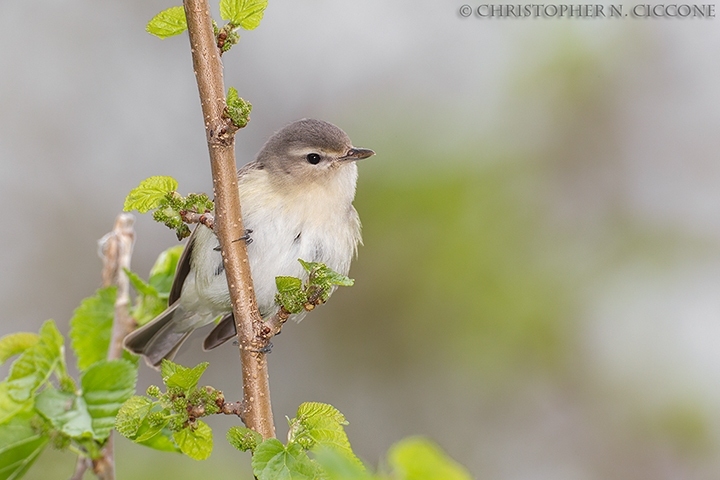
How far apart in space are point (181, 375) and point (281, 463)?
0.44 meters

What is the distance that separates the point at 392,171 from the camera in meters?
5.19

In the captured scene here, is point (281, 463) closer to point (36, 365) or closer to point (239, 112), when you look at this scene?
point (239, 112)

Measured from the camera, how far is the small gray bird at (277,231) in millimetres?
3850

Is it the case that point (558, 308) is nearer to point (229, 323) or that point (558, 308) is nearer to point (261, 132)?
point (229, 323)

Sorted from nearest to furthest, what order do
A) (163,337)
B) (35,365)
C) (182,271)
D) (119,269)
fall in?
(35,365) < (119,269) < (182,271) < (163,337)

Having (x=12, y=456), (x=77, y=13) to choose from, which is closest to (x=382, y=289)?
(x=12, y=456)

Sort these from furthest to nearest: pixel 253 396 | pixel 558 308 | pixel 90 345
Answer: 1. pixel 558 308
2. pixel 90 345
3. pixel 253 396

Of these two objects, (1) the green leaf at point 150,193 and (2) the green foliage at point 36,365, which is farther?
(2) the green foliage at point 36,365

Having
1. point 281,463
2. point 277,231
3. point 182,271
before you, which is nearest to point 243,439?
point 281,463

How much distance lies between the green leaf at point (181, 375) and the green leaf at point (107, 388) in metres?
0.41

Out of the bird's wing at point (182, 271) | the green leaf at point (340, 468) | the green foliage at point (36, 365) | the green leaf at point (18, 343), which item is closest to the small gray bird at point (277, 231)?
the bird's wing at point (182, 271)

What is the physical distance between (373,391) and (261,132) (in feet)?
9.02

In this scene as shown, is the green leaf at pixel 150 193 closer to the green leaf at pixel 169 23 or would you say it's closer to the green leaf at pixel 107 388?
the green leaf at pixel 169 23

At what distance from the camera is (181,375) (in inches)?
90.8
